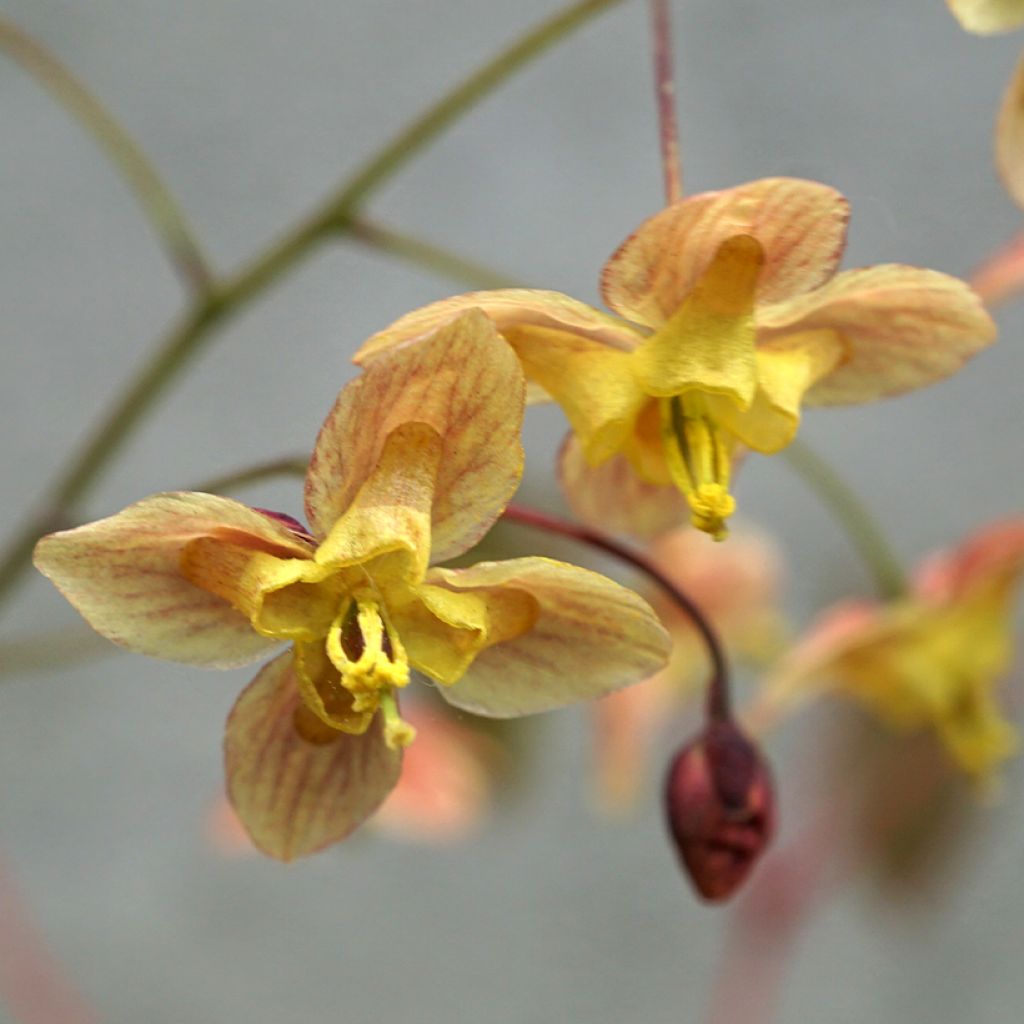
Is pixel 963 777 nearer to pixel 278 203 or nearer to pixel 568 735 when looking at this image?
pixel 568 735

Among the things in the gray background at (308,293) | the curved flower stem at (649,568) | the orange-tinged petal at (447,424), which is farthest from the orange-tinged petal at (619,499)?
the gray background at (308,293)

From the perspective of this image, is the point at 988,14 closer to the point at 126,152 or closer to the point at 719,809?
the point at 719,809

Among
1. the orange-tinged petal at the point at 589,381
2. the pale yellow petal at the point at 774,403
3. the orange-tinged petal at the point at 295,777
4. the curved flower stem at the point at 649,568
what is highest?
the pale yellow petal at the point at 774,403

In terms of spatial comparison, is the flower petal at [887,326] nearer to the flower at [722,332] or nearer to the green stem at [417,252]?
the flower at [722,332]

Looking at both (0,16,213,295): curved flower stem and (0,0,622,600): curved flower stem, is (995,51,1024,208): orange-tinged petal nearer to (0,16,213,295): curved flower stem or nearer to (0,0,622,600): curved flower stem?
(0,0,622,600): curved flower stem

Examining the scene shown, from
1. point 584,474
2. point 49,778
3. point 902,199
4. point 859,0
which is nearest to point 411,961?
point 49,778

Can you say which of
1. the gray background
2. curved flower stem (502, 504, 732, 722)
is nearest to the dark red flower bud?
curved flower stem (502, 504, 732, 722)
